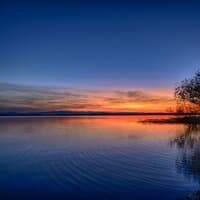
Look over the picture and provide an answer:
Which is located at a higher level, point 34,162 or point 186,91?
point 186,91

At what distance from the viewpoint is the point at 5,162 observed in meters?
19.2

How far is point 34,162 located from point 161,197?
35.6 feet

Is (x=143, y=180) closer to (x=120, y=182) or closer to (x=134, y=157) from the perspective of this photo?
(x=120, y=182)

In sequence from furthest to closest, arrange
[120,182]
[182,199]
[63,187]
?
[120,182], [63,187], [182,199]

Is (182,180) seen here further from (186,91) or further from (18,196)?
(186,91)

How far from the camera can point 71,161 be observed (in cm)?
1922

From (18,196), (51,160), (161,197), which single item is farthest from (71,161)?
(161,197)

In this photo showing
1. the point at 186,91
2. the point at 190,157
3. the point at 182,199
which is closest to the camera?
the point at 182,199

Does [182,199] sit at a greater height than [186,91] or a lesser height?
lesser

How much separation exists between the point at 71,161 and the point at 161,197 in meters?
9.23

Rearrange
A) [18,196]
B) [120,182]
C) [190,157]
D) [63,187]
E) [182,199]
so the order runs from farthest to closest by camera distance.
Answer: [190,157] → [120,182] → [63,187] → [18,196] → [182,199]

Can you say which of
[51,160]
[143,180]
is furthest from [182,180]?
[51,160]

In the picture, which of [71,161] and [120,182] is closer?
[120,182]

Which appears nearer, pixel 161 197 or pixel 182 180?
pixel 161 197
